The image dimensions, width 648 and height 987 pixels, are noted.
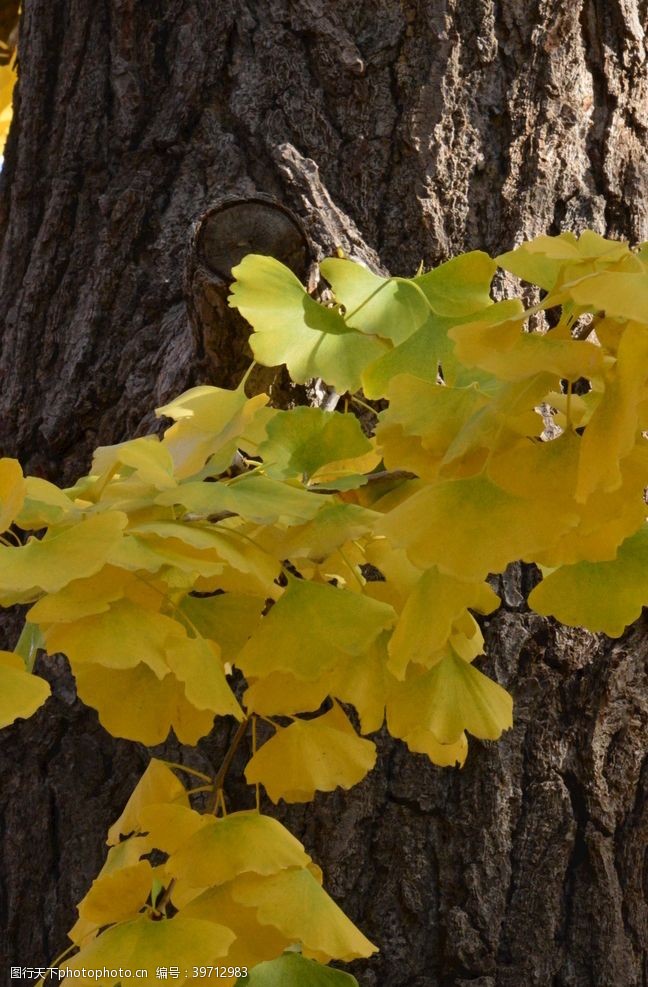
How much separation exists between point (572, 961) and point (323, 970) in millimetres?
412

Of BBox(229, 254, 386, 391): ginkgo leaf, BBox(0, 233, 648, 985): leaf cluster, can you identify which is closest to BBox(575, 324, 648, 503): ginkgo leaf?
BBox(0, 233, 648, 985): leaf cluster

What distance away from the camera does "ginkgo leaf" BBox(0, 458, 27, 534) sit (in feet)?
1.82

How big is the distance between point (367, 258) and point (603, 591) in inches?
22.3

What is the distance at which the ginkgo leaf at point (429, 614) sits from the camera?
62 centimetres

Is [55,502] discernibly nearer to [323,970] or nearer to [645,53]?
[323,970]

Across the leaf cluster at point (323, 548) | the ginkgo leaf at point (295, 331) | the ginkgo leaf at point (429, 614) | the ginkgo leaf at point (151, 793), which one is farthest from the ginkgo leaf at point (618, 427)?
the ginkgo leaf at point (151, 793)

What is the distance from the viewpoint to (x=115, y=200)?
1256mm

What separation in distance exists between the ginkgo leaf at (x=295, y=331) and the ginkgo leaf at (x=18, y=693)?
1.13 feet

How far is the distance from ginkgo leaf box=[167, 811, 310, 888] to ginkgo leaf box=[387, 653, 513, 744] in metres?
0.12

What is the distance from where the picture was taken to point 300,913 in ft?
2.20

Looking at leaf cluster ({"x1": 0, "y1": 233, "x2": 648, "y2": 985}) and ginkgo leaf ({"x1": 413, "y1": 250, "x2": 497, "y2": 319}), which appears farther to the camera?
ginkgo leaf ({"x1": 413, "y1": 250, "x2": 497, "y2": 319})

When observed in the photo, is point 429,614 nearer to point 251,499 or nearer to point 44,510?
point 251,499

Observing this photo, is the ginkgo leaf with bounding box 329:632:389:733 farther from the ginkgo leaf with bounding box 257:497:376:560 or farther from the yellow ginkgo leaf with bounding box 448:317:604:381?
the yellow ginkgo leaf with bounding box 448:317:604:381

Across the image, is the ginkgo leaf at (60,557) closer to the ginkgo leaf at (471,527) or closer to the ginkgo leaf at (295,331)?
the ginkgo leaf at (471,527)
